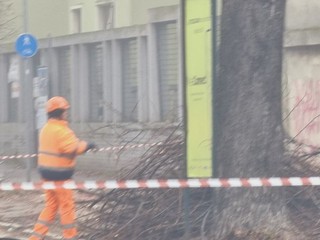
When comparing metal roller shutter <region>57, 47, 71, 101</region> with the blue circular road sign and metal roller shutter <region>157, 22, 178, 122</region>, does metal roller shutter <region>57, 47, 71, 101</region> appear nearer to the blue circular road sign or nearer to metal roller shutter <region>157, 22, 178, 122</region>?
metal roller shutter <region>157, 22, 178, 122</region>

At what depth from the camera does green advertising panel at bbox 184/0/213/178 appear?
31.7ft

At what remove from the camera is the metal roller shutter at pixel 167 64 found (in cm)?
1867

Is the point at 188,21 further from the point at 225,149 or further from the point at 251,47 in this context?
the point at 225,149

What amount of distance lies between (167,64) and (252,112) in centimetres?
919

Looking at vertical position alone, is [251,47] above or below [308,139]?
above

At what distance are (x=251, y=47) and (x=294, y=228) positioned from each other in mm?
2105

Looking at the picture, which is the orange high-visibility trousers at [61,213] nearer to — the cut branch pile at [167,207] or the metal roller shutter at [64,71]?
the cut branch pile at [167,207]

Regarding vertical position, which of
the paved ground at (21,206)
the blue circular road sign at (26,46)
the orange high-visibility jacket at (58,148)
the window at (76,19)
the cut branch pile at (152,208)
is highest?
the window at (76,19)

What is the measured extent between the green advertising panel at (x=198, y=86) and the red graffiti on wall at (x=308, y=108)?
524 centimetres

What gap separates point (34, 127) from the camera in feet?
72.2

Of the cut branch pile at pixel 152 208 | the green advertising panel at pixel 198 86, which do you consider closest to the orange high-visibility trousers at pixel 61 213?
the cut branch pile at pixel 152 208

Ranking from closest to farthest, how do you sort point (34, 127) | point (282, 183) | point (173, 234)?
1. point (282, 183)
2. point (173, 234)
3. point (34, 127)

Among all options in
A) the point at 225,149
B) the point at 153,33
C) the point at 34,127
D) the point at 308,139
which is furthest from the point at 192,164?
the point at 34,127

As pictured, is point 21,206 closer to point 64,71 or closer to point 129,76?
point 129,76
